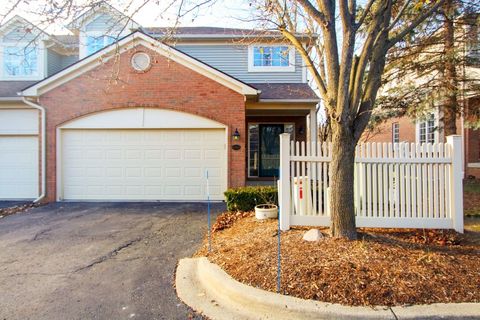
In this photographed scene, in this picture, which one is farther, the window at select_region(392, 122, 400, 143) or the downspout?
the window at select_region(392, 122, 400, 143)

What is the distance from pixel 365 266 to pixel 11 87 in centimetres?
1356

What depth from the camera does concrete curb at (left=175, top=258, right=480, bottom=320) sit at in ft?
9.75

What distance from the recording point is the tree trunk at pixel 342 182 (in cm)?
457

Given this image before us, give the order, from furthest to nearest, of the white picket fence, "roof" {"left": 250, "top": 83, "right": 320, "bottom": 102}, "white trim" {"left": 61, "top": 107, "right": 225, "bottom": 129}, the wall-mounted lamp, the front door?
the front door < the wall-mounted lamp < "roof" {"left": 250, "top": 83, "right": 320, "bottom": 102} < "white trim" {"left": 61, "top": 107, "right": 225, "bottom": 129} < the white picket fence

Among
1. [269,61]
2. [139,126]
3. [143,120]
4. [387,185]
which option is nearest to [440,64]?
[269,61]

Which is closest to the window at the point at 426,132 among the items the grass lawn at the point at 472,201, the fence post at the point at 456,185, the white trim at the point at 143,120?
the grass lawn at the point at 472,201

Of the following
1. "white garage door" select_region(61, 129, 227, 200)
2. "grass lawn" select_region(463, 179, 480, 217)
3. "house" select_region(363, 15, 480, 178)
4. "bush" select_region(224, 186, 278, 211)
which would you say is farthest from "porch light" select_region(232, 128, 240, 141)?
"grass lawn" select_region(463, 179, 480, 217)

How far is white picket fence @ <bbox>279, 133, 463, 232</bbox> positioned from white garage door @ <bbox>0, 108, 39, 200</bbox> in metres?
9.34

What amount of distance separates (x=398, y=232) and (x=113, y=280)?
4717 millimetres

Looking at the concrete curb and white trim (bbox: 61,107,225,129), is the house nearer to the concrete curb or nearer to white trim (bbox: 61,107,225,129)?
white trim (bbox: 61,107,225,129)

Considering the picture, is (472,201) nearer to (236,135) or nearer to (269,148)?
(236,135)

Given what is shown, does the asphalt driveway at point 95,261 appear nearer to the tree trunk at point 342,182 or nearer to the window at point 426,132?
the tree trunk at point 342,182

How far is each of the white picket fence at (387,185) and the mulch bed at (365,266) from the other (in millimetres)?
343

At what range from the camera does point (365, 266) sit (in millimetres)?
3709
